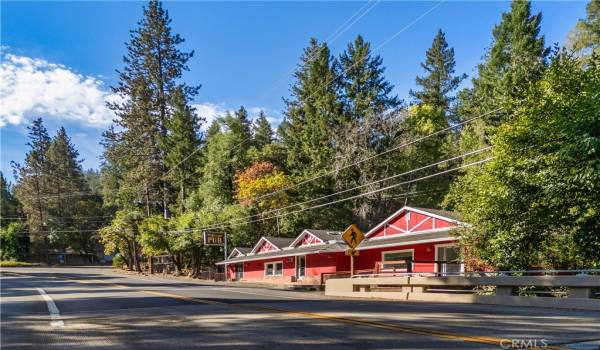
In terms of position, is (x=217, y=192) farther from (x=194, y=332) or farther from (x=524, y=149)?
(x=194, y=332)

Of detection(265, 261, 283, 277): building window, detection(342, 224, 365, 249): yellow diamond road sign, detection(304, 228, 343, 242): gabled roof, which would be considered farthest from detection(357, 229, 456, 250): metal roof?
detection(265, 261, 283, 277): building window

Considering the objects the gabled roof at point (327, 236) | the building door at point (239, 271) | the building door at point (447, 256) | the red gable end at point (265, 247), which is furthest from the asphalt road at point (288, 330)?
the building door at point (239, 271)

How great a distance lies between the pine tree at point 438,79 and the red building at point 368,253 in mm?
30124

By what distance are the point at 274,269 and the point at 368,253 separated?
12.6 meters

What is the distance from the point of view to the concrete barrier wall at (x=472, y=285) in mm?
12969

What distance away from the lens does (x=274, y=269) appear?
45.6m

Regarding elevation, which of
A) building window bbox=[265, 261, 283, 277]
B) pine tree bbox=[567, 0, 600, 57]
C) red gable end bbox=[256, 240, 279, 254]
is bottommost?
building window bbox=[265, 261, 283, 277]

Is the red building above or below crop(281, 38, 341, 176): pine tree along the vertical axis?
below

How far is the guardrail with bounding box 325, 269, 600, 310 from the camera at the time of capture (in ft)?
42.9

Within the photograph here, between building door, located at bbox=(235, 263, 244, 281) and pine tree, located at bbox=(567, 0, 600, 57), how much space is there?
36412 mm

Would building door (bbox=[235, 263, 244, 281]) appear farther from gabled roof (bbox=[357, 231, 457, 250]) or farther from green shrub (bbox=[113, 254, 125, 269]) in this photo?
green shrub (bbox=[113, 254, 125, 269])

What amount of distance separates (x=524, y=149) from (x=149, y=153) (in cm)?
5711

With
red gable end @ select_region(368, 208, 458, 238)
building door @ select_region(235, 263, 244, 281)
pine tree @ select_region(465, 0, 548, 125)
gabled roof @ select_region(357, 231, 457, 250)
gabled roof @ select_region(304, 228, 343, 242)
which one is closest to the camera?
gabled roof @ select_region(357, 231, 457, 250)

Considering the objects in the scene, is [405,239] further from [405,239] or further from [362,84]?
[362,84]
